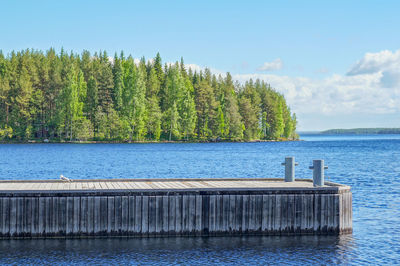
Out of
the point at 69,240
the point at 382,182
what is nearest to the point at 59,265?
the point at 69,240

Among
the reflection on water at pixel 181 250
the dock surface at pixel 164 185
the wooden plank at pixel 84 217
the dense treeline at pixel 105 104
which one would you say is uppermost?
the dense treeline at pixel 105 104

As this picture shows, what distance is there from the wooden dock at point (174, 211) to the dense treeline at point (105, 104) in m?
116

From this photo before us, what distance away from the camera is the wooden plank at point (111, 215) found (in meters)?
20.1

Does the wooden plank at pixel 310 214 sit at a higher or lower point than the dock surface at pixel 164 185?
lower

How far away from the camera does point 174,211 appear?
2048cm

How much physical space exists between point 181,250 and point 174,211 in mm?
1679

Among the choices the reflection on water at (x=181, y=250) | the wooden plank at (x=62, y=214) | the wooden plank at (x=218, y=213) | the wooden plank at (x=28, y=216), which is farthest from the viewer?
the wooden plank at (x=218, y=213)

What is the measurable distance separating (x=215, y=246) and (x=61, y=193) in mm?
6256

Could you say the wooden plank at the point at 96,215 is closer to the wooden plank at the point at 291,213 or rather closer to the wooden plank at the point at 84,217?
the wooden plank at the point at 84,217

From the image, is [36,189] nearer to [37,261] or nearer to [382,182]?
[37,261]

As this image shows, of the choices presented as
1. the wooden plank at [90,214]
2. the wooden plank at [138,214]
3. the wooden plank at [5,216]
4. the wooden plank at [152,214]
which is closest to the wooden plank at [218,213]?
the wooden plank at [152,214]

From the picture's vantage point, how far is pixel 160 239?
20406 mm

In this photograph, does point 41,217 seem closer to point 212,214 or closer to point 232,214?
point 212,214

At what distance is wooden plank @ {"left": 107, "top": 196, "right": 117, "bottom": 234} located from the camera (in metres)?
20.1
